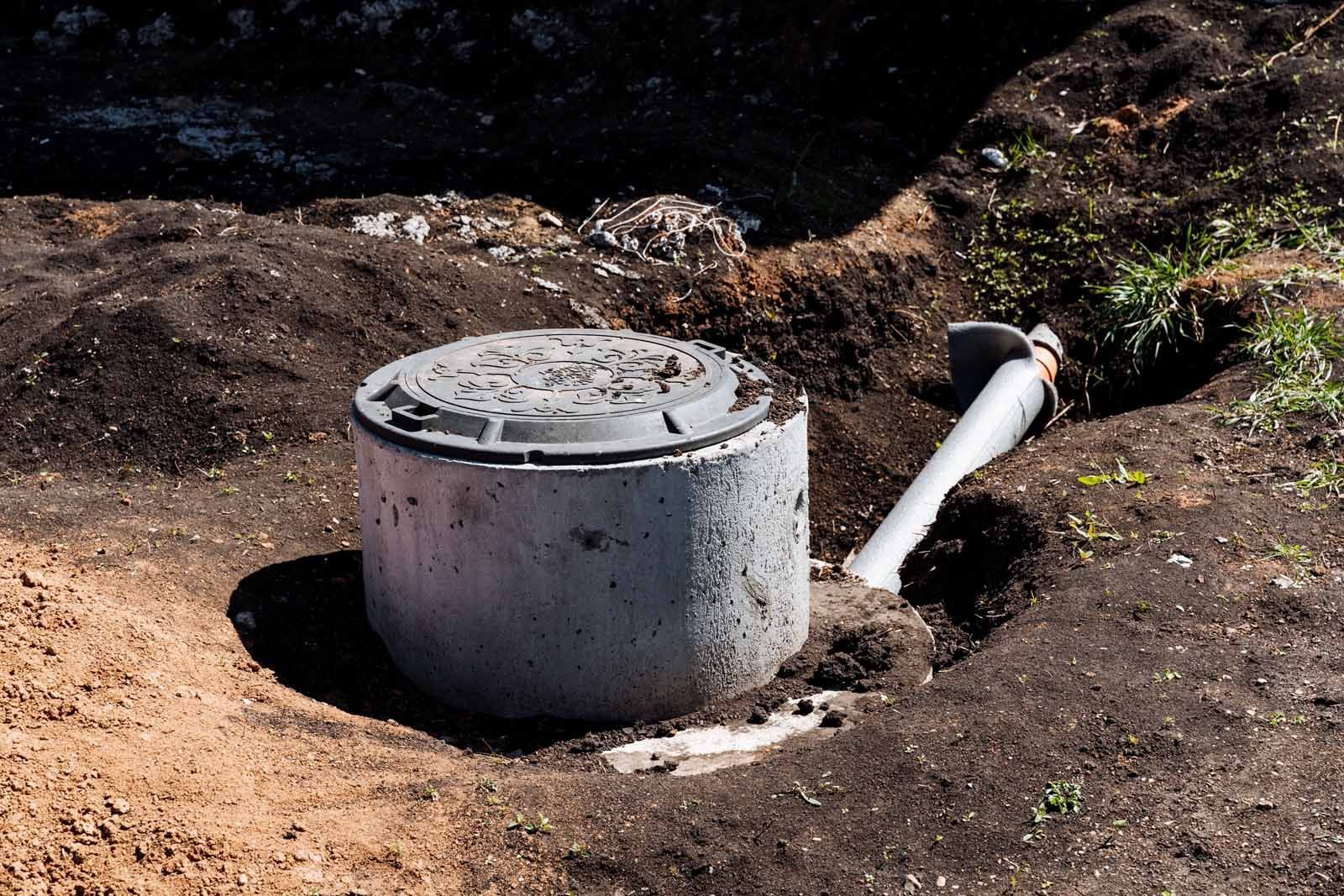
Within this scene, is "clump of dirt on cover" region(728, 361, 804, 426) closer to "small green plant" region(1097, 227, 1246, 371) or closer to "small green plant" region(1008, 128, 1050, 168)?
"small green plant" region(1097, 227, 1246, 371)

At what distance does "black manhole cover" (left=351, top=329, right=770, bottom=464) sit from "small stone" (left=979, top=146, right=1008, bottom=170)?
14.0 feet

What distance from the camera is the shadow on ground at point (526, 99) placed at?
24.8 feet

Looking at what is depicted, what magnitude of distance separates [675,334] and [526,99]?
123 inches

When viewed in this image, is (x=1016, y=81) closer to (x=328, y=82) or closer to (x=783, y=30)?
(x=783, y=30)

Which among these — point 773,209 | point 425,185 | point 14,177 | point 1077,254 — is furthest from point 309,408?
point 1077,254

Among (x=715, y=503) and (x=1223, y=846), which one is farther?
(x=715, y=503)

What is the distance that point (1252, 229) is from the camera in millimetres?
6914

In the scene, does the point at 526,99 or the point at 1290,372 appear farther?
the point at 526,99

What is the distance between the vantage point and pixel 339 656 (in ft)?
13.4

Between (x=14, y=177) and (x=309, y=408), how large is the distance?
3736 millimetres

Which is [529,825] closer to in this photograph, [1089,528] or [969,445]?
[1089,528]

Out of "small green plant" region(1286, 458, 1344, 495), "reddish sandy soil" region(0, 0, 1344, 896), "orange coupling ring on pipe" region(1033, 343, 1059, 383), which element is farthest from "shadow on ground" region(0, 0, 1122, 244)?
"small green plant" region(1286, 458, 1344, 495)

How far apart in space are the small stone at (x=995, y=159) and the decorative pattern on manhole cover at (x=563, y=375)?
4.34 meters

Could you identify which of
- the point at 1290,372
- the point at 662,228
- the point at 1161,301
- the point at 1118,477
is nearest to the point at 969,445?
the point at 1118,477
